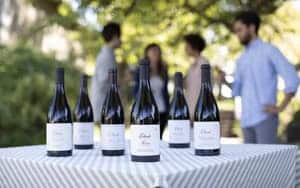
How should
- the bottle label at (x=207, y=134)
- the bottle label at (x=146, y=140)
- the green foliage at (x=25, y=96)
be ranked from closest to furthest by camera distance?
the bottle label at (x=146, y=140) < the bottle label at (x=207, y=134) < the green foliage at (x=25, y=96)

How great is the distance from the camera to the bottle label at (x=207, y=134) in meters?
1.76

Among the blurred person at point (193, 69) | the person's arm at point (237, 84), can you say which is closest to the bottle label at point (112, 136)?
the person's arm at point (237, 84)

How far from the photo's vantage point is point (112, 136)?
181 centimetres

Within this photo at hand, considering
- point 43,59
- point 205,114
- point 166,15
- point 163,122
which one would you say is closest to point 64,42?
point 43,59

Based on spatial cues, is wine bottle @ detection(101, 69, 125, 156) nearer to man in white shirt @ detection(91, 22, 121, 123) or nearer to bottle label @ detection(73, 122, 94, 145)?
bottle label @ detection(73, 122, 94, 145)

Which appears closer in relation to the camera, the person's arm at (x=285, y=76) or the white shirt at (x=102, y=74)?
the person's arm at (x=285, y=76)

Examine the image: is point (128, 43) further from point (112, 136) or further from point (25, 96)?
point (112, 136)

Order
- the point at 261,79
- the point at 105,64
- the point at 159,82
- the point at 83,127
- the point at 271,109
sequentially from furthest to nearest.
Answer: the point at 159,82
the point at 105,64
the point at 261,79
the point at 271,109
the point at 83,127

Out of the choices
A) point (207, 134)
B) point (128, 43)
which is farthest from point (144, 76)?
point (128, 43)

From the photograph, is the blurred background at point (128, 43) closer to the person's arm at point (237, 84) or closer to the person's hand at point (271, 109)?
the person's arm at point (237, 84)

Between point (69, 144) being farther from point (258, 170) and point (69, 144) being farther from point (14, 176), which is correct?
point (258, 170)

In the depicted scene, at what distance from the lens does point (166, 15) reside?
5.77 m

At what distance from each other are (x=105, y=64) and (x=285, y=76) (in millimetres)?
1478

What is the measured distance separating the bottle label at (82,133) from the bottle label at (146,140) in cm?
54
